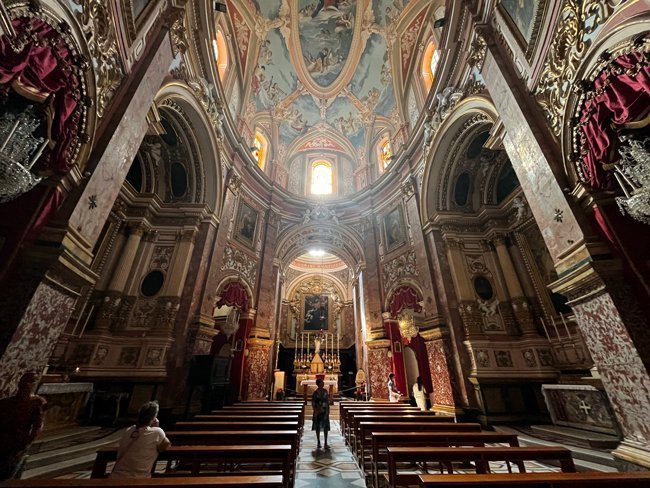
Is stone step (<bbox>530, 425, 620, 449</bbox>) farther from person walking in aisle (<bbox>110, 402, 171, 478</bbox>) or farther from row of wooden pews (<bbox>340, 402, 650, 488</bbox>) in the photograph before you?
person walking in aisle (<bbox>110, 402, 171, 478</bbox>)

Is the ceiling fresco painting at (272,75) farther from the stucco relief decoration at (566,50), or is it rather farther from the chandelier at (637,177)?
the chandelier at (637,177)

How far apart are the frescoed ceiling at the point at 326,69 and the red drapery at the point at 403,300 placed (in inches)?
293

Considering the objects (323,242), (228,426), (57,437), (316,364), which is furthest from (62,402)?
(316,364)

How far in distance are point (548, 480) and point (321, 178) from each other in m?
15.4

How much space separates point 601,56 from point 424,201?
19.7 ft

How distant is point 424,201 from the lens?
366 inches

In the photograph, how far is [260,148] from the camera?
44.1 ft

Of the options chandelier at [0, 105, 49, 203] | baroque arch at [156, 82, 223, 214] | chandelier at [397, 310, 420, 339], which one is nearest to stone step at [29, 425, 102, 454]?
chandelier at [0, 105, 49, 203]

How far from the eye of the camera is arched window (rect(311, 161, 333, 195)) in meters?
15.7

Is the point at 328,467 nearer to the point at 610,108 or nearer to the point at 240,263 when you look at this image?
the point at 610,108

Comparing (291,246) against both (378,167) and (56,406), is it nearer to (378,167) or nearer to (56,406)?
(378,167)

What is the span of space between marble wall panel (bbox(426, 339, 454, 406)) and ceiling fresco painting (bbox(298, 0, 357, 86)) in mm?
13643

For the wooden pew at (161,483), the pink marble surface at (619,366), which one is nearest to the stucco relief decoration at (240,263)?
the wooden pew at (161,483)

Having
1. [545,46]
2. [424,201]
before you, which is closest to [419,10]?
[424,201]
